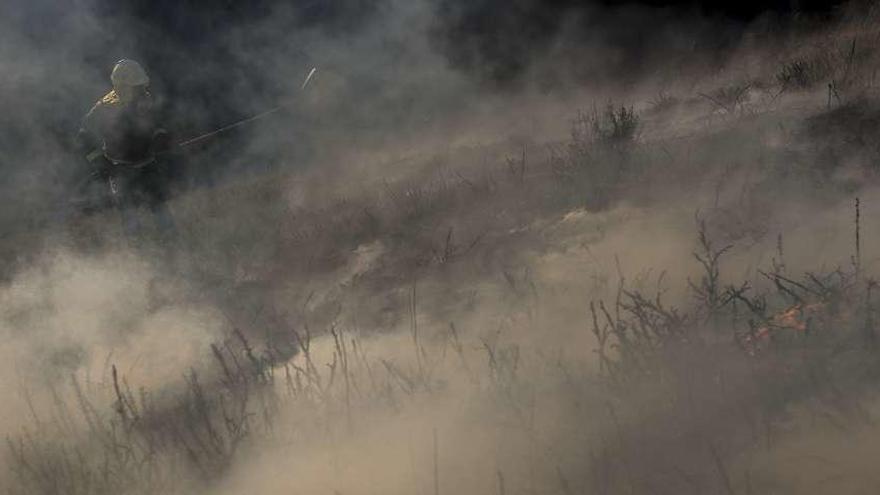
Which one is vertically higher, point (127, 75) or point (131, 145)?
point (127, 75)

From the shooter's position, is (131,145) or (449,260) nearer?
(449,260)

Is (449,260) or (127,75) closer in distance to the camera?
(449,260)

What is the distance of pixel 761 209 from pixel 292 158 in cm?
464

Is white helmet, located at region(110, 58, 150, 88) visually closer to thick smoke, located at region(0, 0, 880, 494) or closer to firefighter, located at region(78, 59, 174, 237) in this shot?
firefighter, located at region(78, 59, 174, 237)

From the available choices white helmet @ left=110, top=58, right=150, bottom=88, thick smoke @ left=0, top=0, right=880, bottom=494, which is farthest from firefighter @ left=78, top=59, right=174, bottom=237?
thick smoke @ left=0, top=0, right=880, bottom=494

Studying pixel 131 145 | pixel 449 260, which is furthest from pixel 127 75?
pixel 449 260

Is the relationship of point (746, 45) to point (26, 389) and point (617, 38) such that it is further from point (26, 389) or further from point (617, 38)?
point (26, 389)

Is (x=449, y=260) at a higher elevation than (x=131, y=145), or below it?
below

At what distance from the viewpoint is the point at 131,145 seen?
5.68 meters

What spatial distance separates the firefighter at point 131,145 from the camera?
564cm

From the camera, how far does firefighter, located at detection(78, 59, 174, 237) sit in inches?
222

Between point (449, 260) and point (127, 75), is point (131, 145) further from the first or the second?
point (449, 260)

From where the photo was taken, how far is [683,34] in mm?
7988

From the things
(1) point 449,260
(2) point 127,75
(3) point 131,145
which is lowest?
(1) point 449,260
